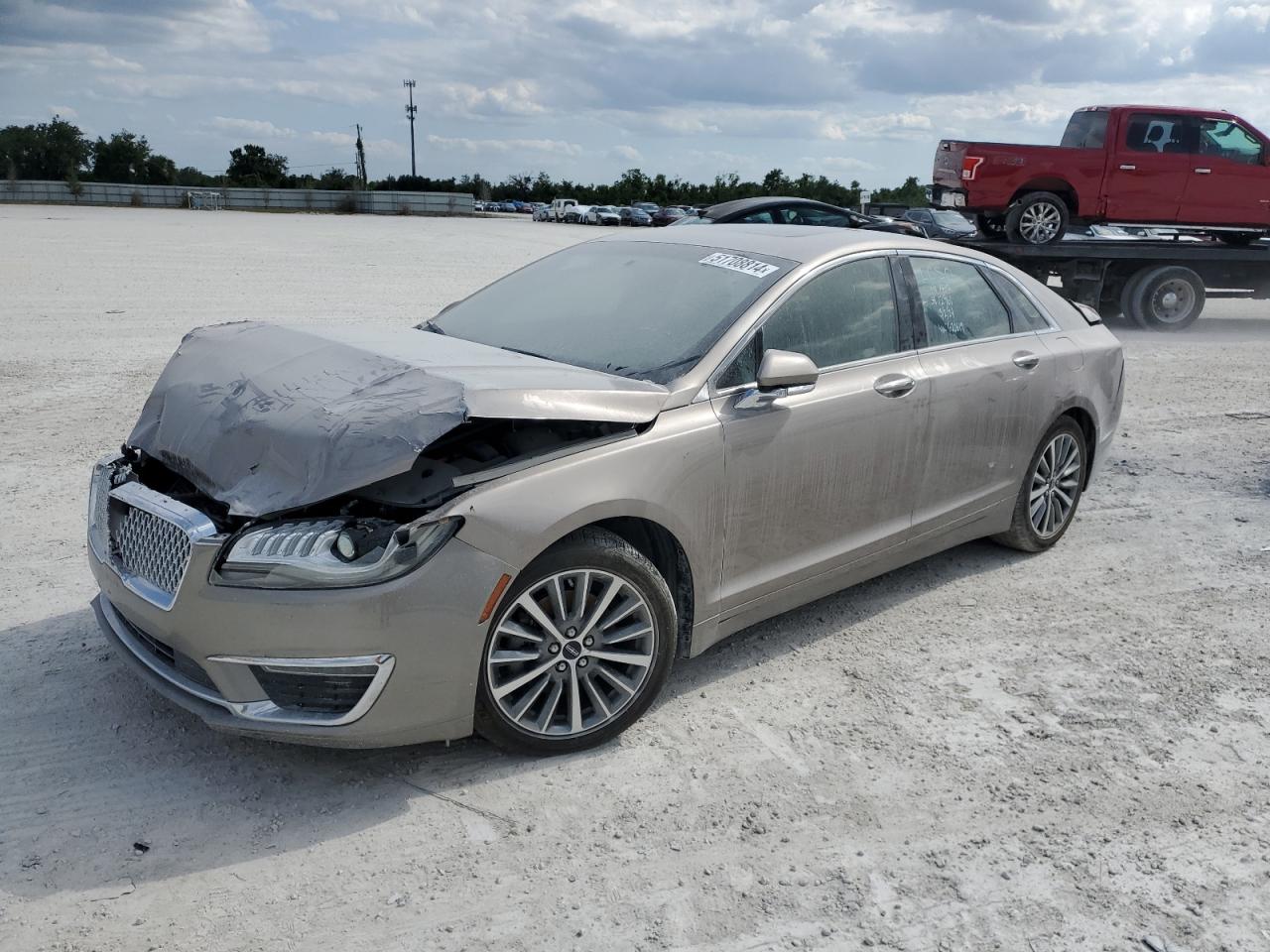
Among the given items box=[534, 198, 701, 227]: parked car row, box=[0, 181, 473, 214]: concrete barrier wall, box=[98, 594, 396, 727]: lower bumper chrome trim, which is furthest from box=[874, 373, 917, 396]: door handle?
box=[0, 181, 473, 214]: concrete barrier wall

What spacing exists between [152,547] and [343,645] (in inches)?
31.2

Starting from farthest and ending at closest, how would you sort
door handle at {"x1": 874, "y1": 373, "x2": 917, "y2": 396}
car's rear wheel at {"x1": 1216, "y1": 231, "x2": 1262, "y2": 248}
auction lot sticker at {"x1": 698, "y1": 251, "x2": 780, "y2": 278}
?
car's rear wheel at {"x1": 1216, "y1": 231, "x2": 1262, "y2": 248} → door handle at {"x1": 874, "y1": 373, "x2": 917, "y2": 396} → auction lot sticker at {"x1": 698, "y1": 251, "x2": 780, "y2": 278}

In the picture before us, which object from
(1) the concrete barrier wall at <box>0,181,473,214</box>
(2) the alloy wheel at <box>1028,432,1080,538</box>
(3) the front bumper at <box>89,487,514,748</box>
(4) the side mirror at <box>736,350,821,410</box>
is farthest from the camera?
(1) the concrete barrier wall at <box>0,181,473,214</box>

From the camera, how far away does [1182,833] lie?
10.8ft

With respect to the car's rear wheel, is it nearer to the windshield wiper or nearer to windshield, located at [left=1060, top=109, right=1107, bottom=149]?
windshield, located at [left=1060, top=109, right=1107, bottom=149]

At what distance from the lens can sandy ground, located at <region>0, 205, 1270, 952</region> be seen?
113 inches

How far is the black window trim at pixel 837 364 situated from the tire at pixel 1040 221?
1056 centimetres

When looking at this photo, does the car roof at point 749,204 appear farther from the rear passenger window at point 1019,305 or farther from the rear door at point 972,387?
the rear door at point 972,387

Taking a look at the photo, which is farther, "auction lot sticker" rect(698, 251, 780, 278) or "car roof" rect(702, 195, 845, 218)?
"car roof" rect(702, 195, 845, 218)

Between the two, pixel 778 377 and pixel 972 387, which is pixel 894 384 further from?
pixel 778 377

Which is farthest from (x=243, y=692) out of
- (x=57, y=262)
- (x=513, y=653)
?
(x=57, y=262)

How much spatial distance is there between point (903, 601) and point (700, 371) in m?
1.81

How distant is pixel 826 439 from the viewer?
4219 millimetres

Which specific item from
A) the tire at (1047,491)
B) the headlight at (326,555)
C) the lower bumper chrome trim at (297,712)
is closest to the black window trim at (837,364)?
the tire at (1047,491)
